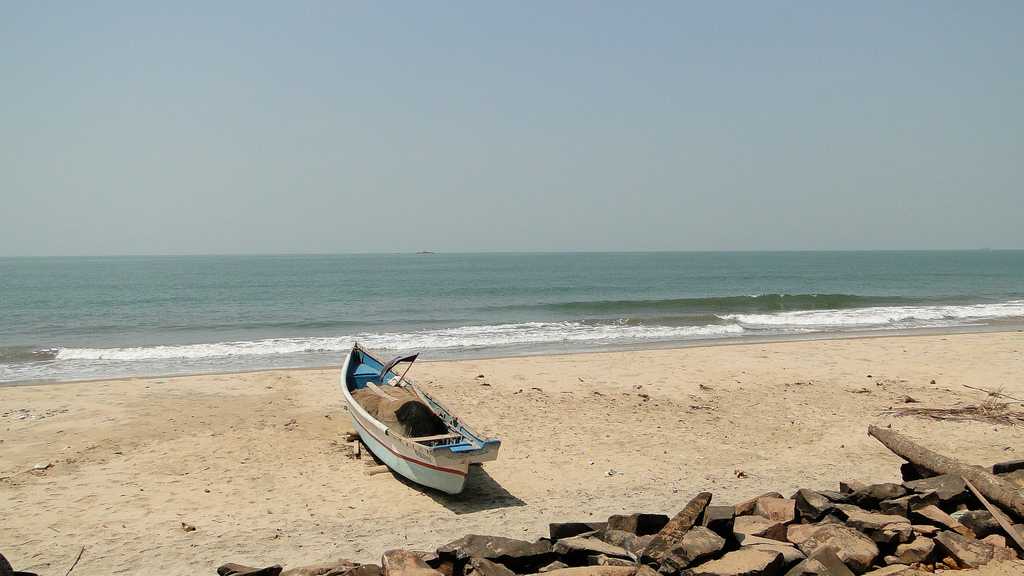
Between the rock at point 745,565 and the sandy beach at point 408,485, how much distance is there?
2918 mm

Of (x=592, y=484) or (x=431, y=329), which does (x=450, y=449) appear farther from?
(x=431, y=329)

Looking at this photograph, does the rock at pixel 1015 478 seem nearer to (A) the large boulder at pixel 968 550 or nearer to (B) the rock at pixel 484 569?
(A) the large boulder at pixel 968 550

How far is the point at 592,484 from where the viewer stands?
371 inches

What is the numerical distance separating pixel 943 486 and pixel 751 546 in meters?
2.61

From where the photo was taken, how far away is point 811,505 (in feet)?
21.4

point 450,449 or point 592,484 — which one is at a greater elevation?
point 450,449

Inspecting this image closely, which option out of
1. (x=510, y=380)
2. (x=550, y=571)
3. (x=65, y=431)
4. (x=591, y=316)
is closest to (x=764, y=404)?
(x=510, y=380)

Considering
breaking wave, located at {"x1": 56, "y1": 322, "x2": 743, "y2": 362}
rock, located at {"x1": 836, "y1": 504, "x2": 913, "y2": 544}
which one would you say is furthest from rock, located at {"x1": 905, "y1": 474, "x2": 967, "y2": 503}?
breaking wave, located at {"x1": 56, "y1": 322, "x2": 743, "y2": 362}

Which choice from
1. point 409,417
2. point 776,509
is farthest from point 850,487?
point 409,417

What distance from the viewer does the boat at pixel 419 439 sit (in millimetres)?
8750

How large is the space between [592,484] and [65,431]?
9.54 meters

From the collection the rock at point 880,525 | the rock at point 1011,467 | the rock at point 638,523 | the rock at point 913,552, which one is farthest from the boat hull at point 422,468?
the rock at point 1011,467

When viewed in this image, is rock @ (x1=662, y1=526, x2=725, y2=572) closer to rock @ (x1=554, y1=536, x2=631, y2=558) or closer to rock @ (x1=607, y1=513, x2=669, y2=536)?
rock @ (x1=554, y1=536, x2=631, y2=558)

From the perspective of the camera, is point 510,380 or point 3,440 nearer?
point 3,440
